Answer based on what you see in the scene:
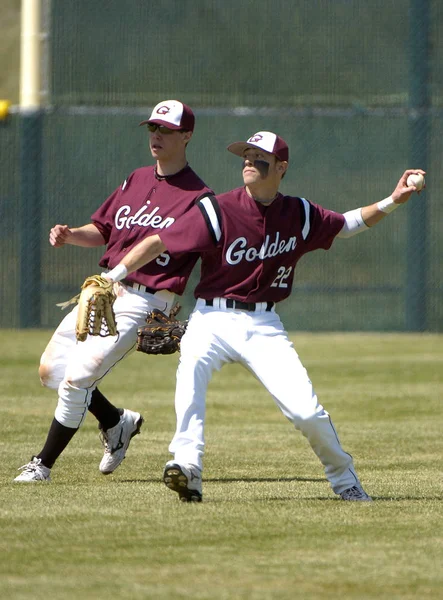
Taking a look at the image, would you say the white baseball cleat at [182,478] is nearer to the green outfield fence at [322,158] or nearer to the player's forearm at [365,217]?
the player's forearm at [365,217]

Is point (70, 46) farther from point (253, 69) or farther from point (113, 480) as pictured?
point (113, 480)

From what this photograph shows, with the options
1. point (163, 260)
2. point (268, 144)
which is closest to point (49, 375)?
point (163, 260)

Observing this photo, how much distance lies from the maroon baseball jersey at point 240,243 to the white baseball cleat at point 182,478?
854 mm

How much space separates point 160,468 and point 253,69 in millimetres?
11224

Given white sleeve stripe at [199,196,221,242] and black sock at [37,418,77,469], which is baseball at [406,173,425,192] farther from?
black sock at [37,418,77,469]

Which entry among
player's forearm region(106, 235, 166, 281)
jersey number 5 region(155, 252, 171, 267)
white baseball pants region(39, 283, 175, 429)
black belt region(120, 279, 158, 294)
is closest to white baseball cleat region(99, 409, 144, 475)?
white baseball pants region(39, 283, 175, 429)

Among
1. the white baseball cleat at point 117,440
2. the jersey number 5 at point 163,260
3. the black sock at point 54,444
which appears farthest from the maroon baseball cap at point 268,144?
the white baseball cleat at point 117,440

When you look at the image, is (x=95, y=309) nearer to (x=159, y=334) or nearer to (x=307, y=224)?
(x=159, y=334)

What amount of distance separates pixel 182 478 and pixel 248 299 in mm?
917

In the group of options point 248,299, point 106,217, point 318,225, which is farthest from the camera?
point 106,217

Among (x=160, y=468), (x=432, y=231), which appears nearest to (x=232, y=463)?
(x=160, y=468)

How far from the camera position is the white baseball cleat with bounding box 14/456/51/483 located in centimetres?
646

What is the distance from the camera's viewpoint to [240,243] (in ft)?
19.4

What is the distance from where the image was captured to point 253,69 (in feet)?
57.4
